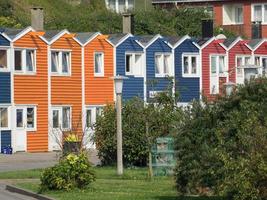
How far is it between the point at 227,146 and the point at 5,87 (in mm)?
31996

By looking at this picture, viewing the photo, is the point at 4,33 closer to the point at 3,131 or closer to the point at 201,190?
the point at 3,131

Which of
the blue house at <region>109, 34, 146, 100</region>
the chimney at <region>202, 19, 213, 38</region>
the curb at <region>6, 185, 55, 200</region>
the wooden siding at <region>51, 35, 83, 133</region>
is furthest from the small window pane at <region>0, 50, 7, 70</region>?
the curb at <region>6, 185, 55, 200</region>

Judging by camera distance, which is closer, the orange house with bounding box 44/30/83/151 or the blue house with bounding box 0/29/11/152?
the blue house with bounding box 0/29/11/152

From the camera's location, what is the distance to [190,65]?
62.3 metres

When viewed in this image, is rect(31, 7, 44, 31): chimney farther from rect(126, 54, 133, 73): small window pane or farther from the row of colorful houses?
rect(126, 54, 133, 73): small window pane

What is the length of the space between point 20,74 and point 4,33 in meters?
2.44

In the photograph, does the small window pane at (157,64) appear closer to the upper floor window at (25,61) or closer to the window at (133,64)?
the window at (133,64)

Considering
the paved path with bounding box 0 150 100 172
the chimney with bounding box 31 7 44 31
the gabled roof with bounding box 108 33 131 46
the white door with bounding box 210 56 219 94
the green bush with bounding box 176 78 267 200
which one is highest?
the chimney with bounding box 31 7 44 31

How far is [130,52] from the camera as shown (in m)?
58.4

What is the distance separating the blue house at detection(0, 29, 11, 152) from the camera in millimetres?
50469

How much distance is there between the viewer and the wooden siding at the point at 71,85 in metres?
53.8

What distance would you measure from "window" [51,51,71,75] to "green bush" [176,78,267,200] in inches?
1276

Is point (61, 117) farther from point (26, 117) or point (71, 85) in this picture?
point (26, 117)

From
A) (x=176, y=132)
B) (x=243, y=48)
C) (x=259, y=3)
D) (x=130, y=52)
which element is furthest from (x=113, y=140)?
(x=259, y=3)
